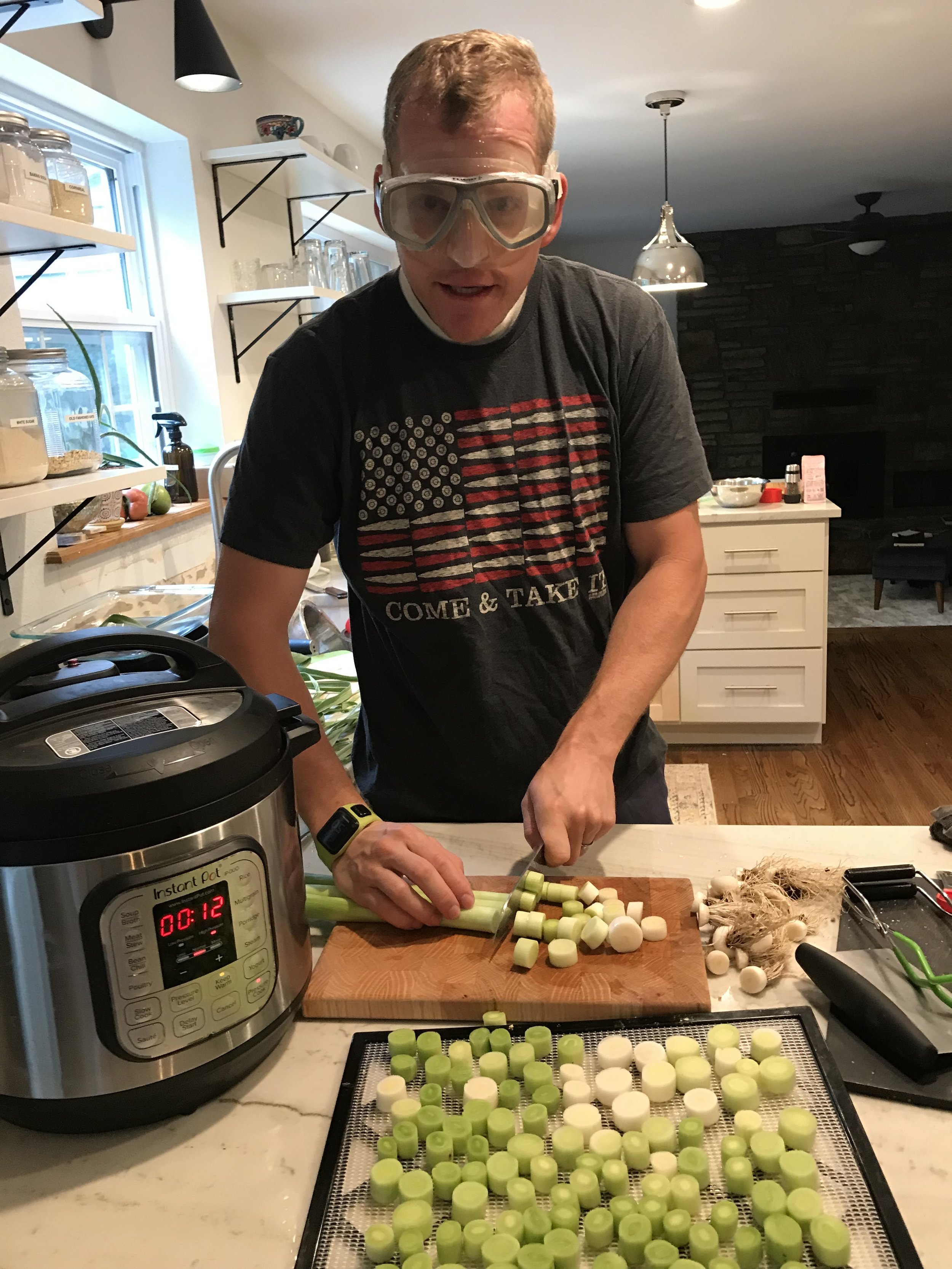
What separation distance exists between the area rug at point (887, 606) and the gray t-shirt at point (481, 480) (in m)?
5.33

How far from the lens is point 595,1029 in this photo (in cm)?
81

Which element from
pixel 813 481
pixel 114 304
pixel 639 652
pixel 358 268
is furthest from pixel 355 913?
pixel 813 481

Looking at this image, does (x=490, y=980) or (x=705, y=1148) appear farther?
(x=490, y=980)

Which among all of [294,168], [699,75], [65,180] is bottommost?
[65,180]

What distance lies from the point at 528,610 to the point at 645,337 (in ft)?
1.16

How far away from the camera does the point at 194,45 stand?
7.24 ft

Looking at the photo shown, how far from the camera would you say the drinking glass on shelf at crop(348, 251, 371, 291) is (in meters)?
3.73

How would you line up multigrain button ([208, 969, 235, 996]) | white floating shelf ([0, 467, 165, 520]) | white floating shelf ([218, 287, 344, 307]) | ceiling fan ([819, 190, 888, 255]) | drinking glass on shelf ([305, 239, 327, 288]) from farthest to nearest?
ceiling fan ([819, 190, 888, 255]) → drinking glass on shelf ([305, 239, 327, 288]) → white floating shelf ([218, 287, 344, 307]) → white floating shelf ([0, 467, 165, 520]) → multigrain button ([208, 969, 235, 996])

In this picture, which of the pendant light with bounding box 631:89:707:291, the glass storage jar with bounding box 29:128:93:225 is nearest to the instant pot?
the glass storage jar with bounding box 29:128:93:225

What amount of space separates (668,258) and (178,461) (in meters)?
2.90

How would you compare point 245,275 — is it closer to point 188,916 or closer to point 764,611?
point 764,611

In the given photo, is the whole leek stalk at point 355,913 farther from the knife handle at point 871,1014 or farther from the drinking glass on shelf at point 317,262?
the drinking glass on shelf at point 317,262

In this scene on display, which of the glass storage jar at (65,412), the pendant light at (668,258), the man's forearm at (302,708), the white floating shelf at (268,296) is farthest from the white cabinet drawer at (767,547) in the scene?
the man's forearm at (302,708)

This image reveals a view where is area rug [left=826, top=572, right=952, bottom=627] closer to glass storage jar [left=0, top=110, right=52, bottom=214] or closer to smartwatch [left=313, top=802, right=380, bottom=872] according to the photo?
glass storage jar [left=0, top=110, right=52, bottom=214]
